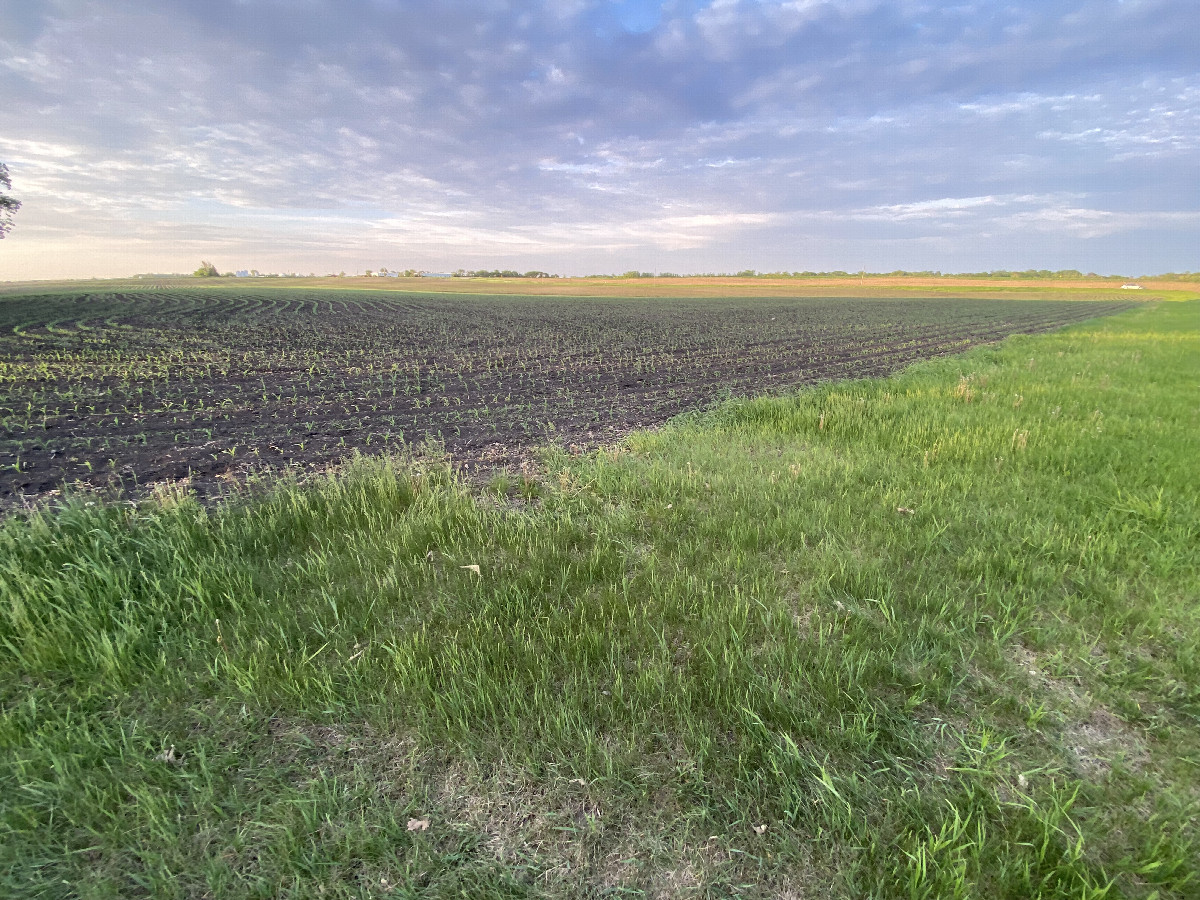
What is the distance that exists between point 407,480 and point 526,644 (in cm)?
290

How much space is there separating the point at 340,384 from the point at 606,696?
13.1 m

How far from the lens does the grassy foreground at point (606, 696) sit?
206cm

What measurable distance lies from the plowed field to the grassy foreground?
3.11 metres

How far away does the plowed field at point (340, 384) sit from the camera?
7.79m

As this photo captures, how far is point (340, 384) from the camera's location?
1379 cm

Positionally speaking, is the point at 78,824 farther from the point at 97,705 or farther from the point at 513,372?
the point at 513,372

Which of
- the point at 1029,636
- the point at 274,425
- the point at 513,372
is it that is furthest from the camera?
the point at 513,372

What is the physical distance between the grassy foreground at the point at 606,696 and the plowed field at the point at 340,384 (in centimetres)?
311

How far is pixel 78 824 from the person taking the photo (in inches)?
86.4

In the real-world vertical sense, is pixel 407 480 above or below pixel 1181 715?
above

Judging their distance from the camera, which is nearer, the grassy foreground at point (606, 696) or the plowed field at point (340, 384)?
the grassy foreground at point (606, 696)

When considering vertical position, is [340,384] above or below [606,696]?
above

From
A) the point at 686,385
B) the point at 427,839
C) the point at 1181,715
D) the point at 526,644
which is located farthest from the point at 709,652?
the point at 686,385

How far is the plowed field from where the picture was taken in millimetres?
7793
